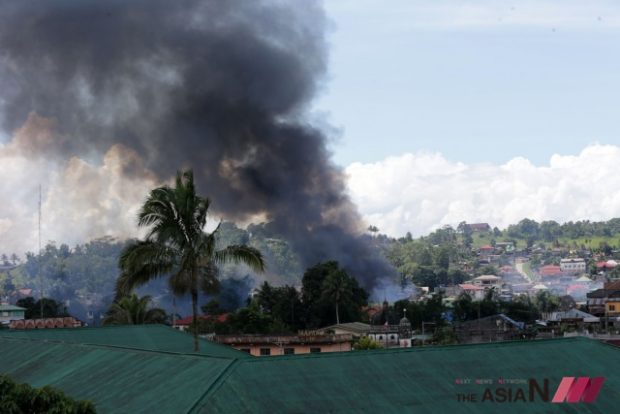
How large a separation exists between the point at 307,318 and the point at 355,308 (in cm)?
741

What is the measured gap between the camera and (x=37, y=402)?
2027 centimetres

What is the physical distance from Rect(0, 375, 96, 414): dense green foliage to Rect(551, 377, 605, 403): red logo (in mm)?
10893

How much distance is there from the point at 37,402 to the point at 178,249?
7.05 metres

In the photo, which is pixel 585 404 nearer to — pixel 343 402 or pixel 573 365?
pixel 573 365

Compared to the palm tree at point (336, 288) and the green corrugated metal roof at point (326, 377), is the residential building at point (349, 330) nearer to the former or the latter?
the palm tree at point (336, 288)

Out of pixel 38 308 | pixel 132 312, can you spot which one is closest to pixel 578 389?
pixel 132 312

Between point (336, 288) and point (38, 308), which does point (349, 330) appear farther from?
point (38, 308)

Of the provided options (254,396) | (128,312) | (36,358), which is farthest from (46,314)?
(254,396)

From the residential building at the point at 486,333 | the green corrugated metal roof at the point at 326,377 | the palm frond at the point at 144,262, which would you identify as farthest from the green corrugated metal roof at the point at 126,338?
the residential building at the point at 486,333

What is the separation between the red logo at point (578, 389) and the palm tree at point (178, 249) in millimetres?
8205

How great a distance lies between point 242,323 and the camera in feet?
360

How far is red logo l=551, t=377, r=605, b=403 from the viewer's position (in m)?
23.7

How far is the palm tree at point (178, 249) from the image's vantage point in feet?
85.2

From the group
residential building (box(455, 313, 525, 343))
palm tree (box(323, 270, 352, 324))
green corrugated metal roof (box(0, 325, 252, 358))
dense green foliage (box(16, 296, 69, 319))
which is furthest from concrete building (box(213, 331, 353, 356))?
dense green foliage (box(16, 296, 69, 319))
